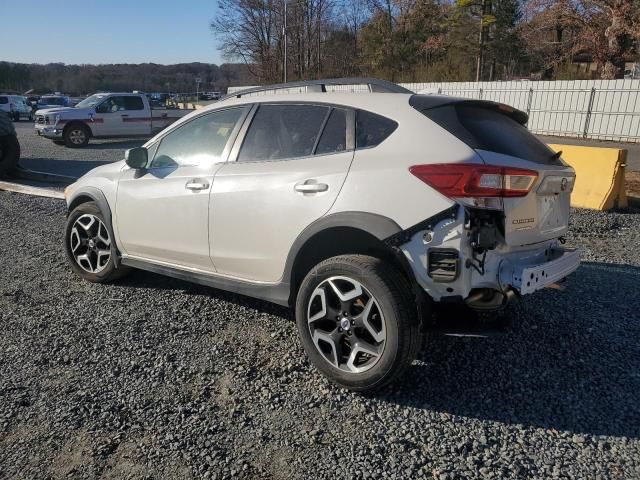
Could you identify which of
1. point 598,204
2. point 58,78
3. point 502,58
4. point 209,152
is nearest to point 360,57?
point 502,58

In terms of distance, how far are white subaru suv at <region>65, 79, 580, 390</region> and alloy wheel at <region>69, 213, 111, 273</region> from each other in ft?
3.09

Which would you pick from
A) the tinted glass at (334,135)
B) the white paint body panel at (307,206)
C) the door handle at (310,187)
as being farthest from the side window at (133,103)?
the door handle at (310,187)

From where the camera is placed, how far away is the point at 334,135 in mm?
3342

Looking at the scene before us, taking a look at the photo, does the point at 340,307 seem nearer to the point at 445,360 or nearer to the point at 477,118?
the point at 445,360

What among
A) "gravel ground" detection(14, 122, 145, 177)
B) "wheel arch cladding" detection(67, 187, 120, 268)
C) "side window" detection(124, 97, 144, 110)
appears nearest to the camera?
"wheel arch cladding" detection(67, 187, 120, 268)

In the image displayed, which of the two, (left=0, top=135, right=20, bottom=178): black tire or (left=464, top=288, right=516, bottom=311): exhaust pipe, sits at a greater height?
(left=464, top=288, right=516, bottom=311): exhaust pipe

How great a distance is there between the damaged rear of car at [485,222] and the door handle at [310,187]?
583mm

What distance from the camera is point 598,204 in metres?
7.71

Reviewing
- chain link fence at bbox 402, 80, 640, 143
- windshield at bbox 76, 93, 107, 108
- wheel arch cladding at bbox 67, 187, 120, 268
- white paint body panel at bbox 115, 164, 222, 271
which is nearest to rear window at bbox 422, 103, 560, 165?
white paint body panel at bbox 115, 164, 222, 271

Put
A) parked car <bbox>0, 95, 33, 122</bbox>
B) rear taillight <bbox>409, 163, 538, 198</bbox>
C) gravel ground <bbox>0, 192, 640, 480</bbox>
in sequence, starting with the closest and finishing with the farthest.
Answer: gravel ground <bbox>0, 192, 640, 480</bbox> → rear taillight <bbox>409, 163, 538, 198</bbox> → parked car <bbox>0, 95, 33, 122</bbox>

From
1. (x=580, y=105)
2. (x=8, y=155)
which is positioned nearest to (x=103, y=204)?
(x=8, y=155)

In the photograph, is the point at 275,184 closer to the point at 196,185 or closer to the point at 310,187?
the point at 310,187

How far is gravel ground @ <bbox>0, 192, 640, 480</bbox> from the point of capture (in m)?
2.52

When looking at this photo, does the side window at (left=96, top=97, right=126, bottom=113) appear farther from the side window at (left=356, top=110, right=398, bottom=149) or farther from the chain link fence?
the side window at (left=356, top=110, right=398, bottom=149)
